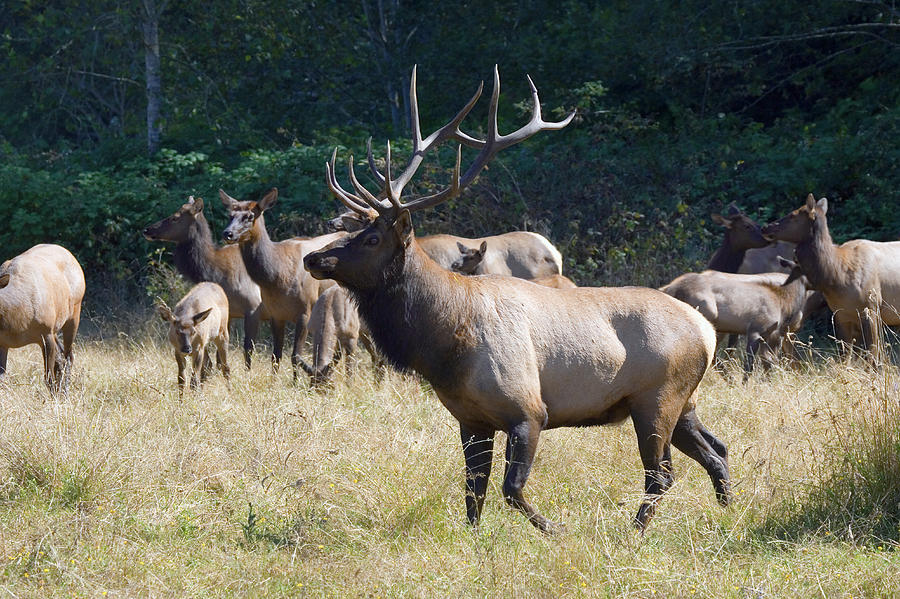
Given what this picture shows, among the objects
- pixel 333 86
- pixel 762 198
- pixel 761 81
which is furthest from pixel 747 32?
pixel 333 86

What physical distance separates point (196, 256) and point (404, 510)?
7.85 metres

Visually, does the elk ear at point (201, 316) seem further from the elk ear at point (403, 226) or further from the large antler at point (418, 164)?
the elk ear at point (403, 226)

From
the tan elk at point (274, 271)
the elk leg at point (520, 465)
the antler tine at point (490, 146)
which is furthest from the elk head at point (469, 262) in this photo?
the elk leg at point (520, 465)

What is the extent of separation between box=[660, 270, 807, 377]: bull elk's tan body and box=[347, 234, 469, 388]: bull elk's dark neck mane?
17.2 feet

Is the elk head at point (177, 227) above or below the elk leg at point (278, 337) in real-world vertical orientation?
above

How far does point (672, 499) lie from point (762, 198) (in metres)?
9.37

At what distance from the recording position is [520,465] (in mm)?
5586

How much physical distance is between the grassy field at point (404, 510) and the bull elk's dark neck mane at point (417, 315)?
74cm

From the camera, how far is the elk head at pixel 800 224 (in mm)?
11094

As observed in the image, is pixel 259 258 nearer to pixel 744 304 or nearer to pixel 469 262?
pixel 469 262

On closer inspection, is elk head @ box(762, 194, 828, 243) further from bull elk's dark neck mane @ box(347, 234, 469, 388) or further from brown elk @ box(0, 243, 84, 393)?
brown elk @ box(0, 243, 84, 393)

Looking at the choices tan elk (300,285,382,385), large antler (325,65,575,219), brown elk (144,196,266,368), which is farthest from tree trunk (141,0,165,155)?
large antler (325,65,575,219)

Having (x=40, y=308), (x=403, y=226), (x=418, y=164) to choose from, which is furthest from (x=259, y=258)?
(x=403, y=226)

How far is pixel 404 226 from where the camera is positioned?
587cm
